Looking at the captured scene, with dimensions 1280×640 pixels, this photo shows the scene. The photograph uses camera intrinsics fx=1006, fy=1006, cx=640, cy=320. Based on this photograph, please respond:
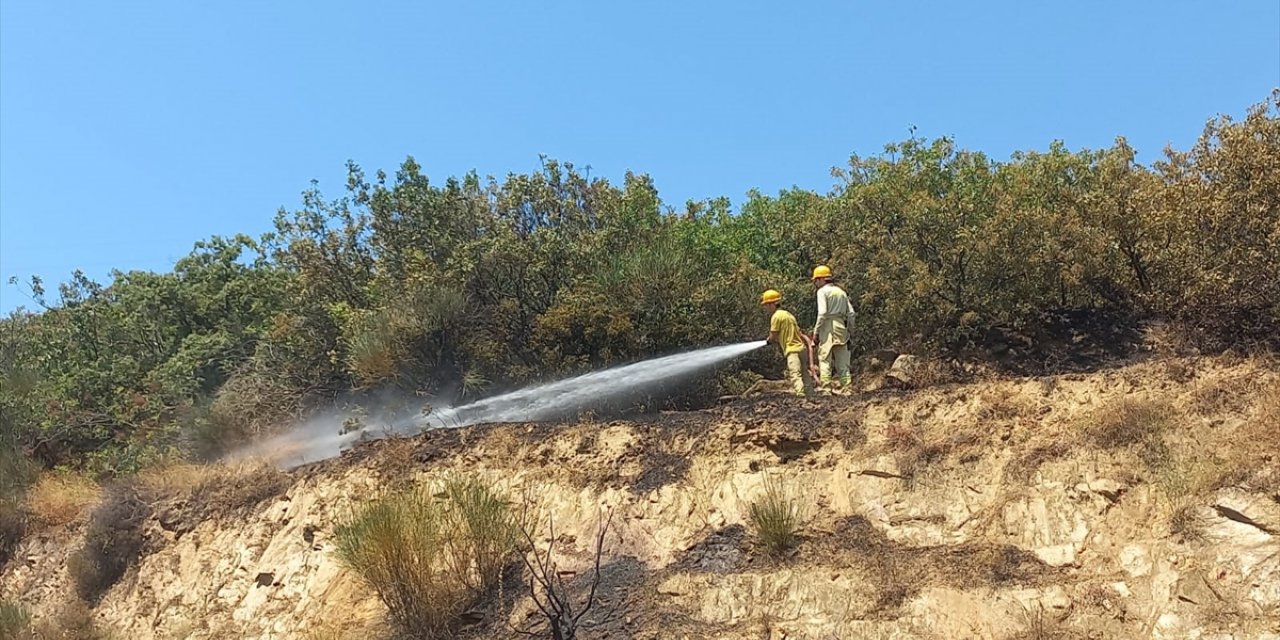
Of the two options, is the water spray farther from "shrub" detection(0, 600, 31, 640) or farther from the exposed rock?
"shrub" detection(0, 600, 31, 640)

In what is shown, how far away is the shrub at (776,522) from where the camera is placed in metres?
9.90

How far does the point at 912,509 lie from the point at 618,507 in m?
3.17

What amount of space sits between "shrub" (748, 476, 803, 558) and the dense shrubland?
4.26m

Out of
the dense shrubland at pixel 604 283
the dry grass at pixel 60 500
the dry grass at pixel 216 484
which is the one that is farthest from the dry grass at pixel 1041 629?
the dry grass at pixel 60 500

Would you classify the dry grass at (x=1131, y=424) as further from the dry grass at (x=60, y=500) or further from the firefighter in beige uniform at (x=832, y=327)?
the dry grass at (x=60, y=500)

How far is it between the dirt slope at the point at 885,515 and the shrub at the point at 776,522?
15cm

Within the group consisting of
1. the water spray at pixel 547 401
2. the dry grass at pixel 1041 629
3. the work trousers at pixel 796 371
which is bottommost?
the dry grass at pixel 1041 629

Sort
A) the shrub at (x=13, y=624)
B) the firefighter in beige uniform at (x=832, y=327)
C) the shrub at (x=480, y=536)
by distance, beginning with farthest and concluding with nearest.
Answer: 1. the shrub at (x=13, y=624)
2. the firefighter in beige uniform at (x=832, y=327)
3. the shrub at (x=480, y=536)

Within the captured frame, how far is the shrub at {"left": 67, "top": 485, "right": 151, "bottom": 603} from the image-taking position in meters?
14.2

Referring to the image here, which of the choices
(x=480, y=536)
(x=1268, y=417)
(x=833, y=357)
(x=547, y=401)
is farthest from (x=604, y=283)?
(x=1268, y=417)

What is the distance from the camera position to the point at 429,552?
Answer: 10.2 m

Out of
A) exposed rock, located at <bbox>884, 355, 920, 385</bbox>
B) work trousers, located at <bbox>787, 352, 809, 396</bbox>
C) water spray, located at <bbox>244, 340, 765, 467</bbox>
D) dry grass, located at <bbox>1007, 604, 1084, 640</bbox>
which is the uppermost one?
water spray, located at <bbox>244, 340, 765, 467</bbox>

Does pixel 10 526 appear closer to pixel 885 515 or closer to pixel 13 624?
pixel 13 624

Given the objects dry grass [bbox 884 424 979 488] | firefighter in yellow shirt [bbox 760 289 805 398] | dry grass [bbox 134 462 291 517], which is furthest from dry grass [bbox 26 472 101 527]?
dry grass [bbox 884 424 979 488]
